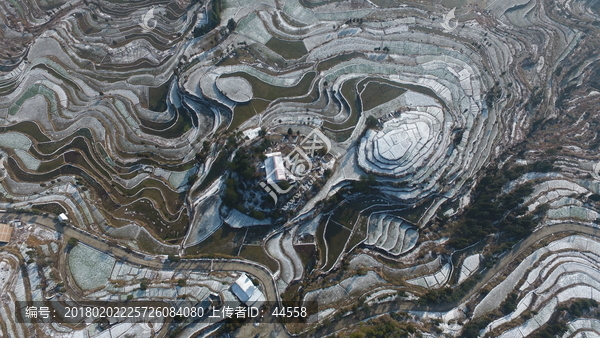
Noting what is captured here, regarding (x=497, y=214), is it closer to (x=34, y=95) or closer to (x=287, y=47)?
(x=287, y=47)

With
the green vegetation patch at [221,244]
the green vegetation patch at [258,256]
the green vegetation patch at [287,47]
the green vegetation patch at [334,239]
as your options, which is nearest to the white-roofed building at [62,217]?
the green vegetation patch at [221,244]

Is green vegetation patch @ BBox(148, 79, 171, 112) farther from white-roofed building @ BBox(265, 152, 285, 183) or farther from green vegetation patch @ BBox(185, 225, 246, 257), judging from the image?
green vegetation patch @ BBox(185, 225, 246, 257)

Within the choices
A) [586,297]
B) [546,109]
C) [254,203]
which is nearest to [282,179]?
[254,203]

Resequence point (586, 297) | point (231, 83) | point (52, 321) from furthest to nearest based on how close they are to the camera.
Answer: point (231, 83) → point (586, 297) → point (52, 321)

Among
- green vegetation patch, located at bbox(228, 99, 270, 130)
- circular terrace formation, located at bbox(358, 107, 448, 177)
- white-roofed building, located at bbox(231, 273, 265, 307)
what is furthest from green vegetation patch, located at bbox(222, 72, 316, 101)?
white-roofed building, located at bbox(231, 273, 265, 307)

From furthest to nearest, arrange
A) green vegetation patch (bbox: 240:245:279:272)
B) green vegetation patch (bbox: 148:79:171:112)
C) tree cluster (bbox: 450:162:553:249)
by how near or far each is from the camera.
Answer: green vegetation patch (bbox: 148:79:171:112) → tree cluster (bbox: 450:162:553:249) → green vegetation patch (bbox: 240:245:279:272)

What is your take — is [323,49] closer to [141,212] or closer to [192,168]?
[192,168]
